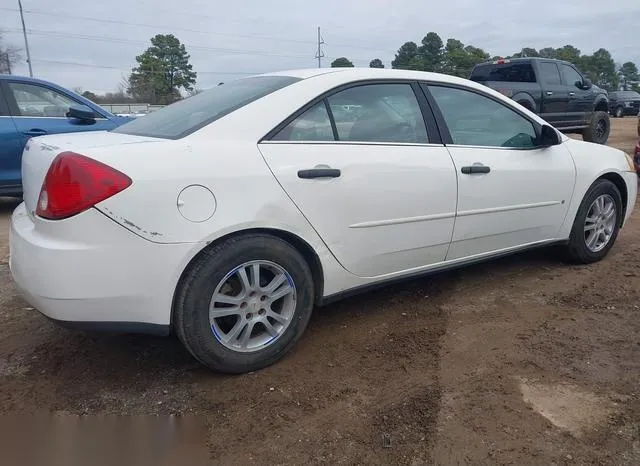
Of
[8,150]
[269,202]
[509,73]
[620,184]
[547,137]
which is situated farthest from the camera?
[509,73]

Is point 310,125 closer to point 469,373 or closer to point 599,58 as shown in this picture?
point 469,373

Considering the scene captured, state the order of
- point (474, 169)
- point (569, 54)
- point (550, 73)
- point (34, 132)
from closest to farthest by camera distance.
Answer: point (474, 169) → point (34, 132) → point (550, 73) → point (569, 54)

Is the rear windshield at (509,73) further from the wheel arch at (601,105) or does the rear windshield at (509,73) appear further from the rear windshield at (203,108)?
the rear windshield at (203,108)

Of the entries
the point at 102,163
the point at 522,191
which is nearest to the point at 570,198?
the point at 522,191

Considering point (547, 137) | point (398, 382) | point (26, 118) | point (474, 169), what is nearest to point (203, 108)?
point (474, 169)

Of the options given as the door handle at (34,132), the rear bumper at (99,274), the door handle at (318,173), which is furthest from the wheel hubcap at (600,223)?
the door handle at (34,132)

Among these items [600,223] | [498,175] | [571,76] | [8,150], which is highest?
[571,76]

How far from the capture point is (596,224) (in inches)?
170

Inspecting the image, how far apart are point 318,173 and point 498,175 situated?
1380 millimetres

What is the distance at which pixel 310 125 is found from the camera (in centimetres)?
291

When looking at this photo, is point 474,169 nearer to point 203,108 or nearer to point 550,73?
point 203,108

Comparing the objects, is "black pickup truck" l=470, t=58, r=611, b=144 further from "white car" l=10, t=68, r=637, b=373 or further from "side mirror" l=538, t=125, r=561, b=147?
"white car" l=10, t=68, r=637, b=373

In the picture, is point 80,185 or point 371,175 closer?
point 80,185

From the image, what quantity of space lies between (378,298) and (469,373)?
1.11 meters
